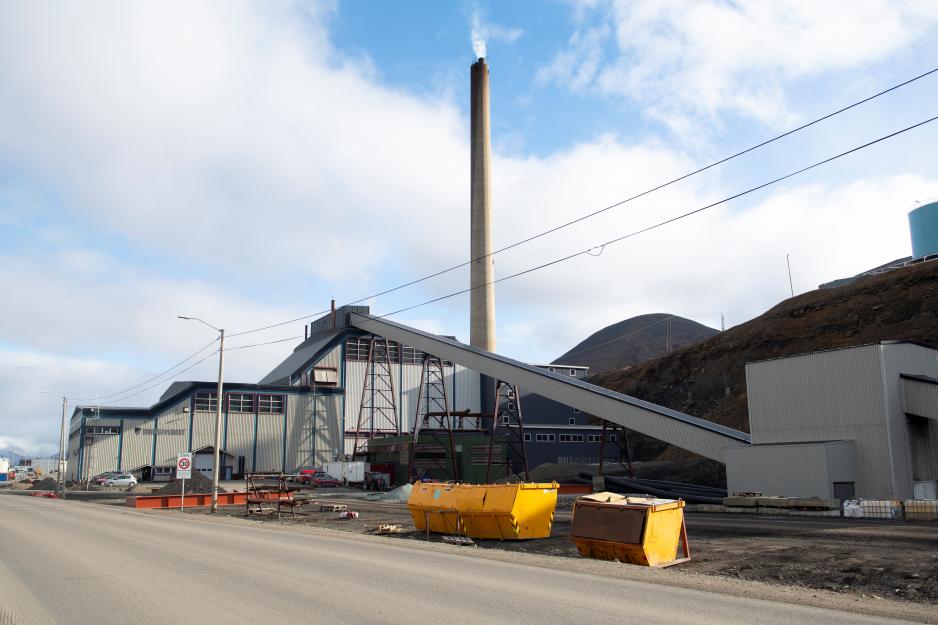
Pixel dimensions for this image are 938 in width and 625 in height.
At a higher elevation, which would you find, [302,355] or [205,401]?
[302,355]

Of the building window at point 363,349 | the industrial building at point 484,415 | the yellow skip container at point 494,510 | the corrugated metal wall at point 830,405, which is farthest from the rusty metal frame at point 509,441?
the yellow skip container at point 494,510

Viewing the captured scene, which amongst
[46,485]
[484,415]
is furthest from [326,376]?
[46,485]

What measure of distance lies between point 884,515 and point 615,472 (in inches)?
1122

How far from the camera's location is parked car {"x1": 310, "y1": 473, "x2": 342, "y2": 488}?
59094 mm

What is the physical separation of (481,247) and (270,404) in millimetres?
27268

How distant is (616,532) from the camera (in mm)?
16062

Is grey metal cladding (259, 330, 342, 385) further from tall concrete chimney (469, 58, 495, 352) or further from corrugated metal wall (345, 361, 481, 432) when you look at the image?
tall concrete chimney (469, 58, 495, 352)

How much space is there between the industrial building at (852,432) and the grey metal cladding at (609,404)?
222 centimetres

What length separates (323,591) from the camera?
11.1m

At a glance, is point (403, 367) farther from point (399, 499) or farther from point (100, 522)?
point (100, 522)

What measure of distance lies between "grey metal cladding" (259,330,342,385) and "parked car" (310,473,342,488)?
1509 cm

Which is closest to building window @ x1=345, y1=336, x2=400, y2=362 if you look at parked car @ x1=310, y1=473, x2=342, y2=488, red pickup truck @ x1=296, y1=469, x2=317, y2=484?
red pickup truck @ x1=296, y1=469, x2=317, y2=484

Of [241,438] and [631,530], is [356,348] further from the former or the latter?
[631,530]

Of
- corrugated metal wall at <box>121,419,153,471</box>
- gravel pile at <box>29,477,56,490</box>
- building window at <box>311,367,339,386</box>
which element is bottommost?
gravel pile at <box>29,477,56,490</box>
